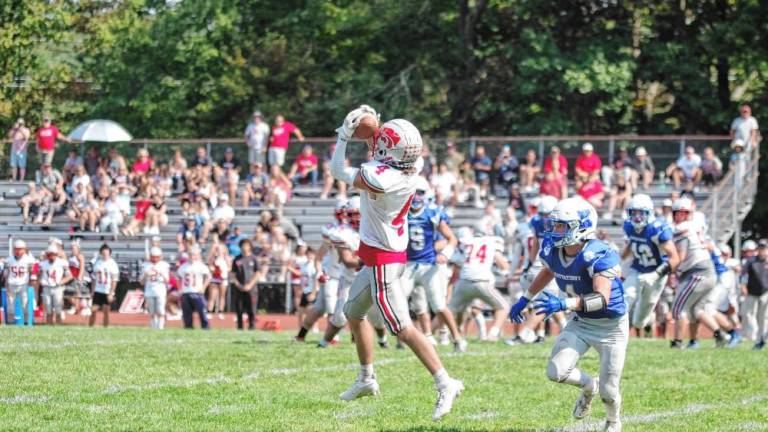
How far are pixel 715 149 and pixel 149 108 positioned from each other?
1568 centimetres

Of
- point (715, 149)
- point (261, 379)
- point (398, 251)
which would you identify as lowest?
point (261, 379)

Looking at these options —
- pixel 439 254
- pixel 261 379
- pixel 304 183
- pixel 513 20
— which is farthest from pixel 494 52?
pixel 261 379

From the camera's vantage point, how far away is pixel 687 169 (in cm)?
2228

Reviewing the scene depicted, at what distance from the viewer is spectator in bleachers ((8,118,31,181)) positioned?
25406 millimetres

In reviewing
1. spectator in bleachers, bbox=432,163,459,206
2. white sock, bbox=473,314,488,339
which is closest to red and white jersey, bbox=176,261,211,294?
white sock, bbox=473,314,488,339

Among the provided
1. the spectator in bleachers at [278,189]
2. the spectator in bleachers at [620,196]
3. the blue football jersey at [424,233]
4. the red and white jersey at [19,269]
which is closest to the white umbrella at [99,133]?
the spectator in bleachers at [278,189]

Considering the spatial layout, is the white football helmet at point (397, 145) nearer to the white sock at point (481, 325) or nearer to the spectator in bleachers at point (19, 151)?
the white sock at point (481, 325)

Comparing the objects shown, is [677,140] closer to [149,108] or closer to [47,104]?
[149,108]

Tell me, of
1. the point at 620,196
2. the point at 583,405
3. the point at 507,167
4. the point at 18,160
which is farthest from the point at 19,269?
the point at 583,405

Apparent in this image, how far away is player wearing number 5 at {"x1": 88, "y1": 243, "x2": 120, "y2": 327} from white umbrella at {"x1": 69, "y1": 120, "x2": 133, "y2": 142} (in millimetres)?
5313

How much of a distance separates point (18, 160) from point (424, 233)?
47.3ft

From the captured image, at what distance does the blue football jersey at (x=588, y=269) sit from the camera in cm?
769

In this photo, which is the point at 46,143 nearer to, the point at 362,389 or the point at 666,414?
the point at 362,389

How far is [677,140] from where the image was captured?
22.5 m
